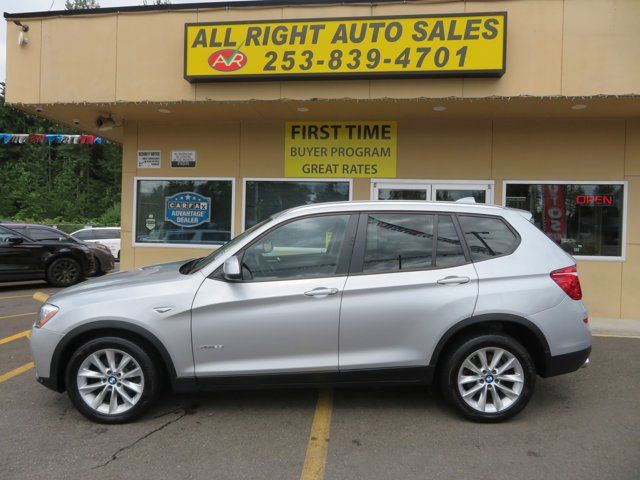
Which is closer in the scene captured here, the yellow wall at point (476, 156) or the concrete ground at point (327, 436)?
the concrete ground at point (327, 436)

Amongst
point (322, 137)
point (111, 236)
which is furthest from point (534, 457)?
point (111, 236)

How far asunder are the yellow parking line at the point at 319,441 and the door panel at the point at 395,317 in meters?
0.51

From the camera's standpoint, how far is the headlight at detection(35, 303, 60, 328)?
3.87 metres

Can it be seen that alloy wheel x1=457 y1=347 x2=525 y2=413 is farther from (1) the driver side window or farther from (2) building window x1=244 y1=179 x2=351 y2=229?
(2) building window x1=244 y1=179 x2=351 y2=229

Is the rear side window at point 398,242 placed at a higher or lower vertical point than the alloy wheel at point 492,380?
higher

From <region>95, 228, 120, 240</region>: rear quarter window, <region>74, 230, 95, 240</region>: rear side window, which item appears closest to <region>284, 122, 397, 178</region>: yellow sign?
<region>95, 228, 120, 240</region>: rear quarter window

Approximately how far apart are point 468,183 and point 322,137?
2601 mm

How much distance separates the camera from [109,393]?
389 centimetres

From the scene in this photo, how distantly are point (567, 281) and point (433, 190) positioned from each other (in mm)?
4579

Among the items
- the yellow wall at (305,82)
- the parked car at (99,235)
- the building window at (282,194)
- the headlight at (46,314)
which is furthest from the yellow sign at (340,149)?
the parked car at (99,235)

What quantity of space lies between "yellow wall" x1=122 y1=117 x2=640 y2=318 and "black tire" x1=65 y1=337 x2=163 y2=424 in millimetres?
5097

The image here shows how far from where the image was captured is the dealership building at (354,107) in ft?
23.1

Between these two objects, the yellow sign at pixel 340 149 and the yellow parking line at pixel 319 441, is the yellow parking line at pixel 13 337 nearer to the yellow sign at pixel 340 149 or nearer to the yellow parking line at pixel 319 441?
the yellow parking line at pixel 319 441

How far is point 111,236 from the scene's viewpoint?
19812 mm
